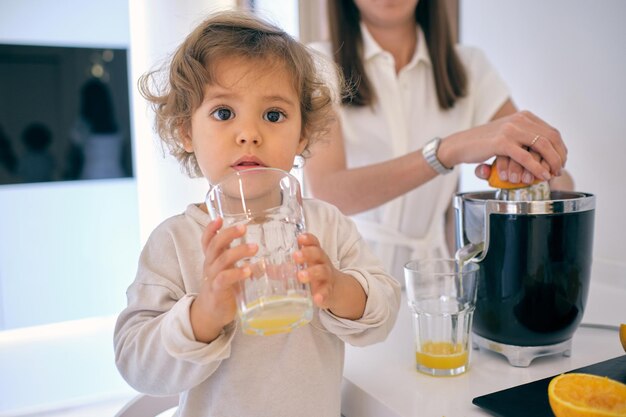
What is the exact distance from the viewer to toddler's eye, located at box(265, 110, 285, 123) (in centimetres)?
81

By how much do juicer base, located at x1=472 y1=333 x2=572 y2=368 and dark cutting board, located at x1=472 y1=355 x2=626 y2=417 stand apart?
0.06 metres

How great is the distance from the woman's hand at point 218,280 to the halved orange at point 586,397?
35 cm

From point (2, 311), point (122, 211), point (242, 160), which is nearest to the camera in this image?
point (242, 160)

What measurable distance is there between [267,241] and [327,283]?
3.3 inches

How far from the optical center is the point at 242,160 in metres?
0.77

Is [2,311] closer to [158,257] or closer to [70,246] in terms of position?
[70,246]

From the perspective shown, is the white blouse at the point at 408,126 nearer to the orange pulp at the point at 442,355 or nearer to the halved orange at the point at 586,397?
the orange pulp at the point at 442,355

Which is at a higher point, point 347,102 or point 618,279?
point 347,102

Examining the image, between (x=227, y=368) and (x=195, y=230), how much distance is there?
189 mm

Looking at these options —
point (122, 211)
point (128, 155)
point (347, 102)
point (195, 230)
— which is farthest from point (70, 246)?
point (195, 230)

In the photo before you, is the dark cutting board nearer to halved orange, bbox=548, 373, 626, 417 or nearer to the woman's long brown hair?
halved orange, bbox=548, 373, 626, 417

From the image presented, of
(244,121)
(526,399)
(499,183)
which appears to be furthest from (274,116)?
(526,399)

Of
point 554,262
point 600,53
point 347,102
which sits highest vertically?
point 600,53

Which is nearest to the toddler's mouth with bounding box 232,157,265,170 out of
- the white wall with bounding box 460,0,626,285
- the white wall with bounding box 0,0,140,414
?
the white wall with bounding box 460,0,626,285
